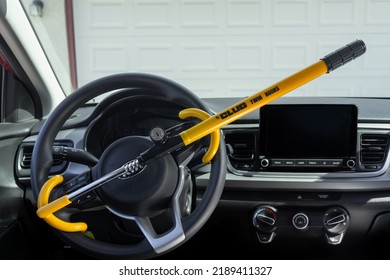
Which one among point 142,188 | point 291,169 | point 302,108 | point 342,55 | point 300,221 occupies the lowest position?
point 300,221

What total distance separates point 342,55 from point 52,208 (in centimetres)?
93

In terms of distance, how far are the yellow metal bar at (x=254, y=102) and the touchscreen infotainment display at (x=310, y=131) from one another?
22.6 inches

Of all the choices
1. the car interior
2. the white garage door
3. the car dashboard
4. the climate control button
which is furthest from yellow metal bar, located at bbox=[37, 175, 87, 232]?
the white garage door

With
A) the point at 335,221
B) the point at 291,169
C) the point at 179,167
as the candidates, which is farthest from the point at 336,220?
the point at 179,167

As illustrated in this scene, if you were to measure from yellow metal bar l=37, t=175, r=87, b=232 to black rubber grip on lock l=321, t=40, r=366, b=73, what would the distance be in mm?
837

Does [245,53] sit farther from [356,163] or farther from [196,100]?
[196,100]

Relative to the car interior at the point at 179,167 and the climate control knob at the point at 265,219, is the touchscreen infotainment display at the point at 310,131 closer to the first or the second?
the car interior at the point at 179,167

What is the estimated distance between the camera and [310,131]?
201 cm

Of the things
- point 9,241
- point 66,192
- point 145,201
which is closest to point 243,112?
point 145,201

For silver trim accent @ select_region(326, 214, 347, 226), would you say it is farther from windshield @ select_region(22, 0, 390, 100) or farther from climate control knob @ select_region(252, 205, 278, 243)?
windshield @ select_region(22, 0, 390, 100)

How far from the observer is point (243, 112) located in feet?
4.73

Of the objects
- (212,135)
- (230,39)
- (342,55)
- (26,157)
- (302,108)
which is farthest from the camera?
(230,39)

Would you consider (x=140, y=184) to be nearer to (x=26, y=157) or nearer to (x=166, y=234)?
(x=166, y=234)

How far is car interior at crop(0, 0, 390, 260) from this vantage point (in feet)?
5.00
